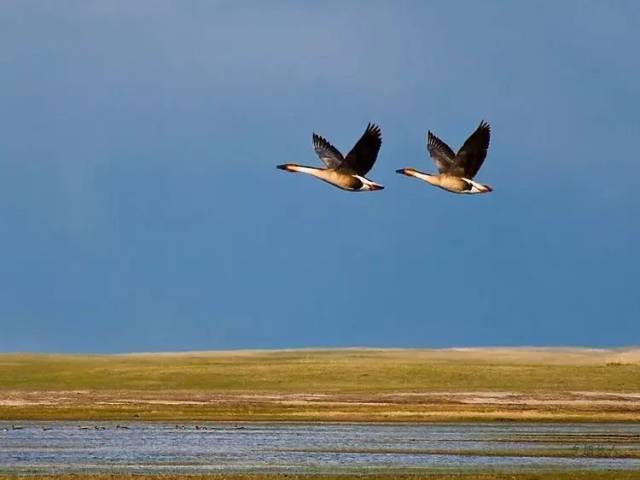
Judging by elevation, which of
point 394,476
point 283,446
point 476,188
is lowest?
point 394,476

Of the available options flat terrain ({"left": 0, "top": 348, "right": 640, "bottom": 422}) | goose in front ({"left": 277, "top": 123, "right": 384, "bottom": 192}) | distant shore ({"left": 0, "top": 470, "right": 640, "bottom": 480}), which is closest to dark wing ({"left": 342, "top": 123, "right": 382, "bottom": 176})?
goose in front ({"left": 277, "top": 123, "right": 384, "bottom": 192})

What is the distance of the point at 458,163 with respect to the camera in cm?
2730

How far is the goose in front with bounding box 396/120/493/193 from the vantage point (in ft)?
87.8

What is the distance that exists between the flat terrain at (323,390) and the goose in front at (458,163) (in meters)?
26.6

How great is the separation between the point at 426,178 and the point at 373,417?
28.5 m

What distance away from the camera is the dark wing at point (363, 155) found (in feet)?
88.8

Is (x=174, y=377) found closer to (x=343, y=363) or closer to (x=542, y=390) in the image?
(x=343, y=363)

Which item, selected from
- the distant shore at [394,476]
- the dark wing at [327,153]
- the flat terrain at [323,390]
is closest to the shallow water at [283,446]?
the distant shore at [394,476]

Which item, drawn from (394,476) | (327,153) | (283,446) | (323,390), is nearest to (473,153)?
(327,153)

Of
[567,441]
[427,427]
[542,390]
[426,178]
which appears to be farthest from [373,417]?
[426,178]

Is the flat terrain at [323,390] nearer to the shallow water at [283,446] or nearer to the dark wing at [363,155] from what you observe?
the shallow water at [283,446]

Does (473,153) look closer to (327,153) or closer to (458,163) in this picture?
(458,163)

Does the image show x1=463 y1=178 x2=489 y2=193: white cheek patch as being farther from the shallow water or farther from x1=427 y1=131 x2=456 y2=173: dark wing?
the shallow water

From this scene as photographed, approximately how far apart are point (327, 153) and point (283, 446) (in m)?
13.8
